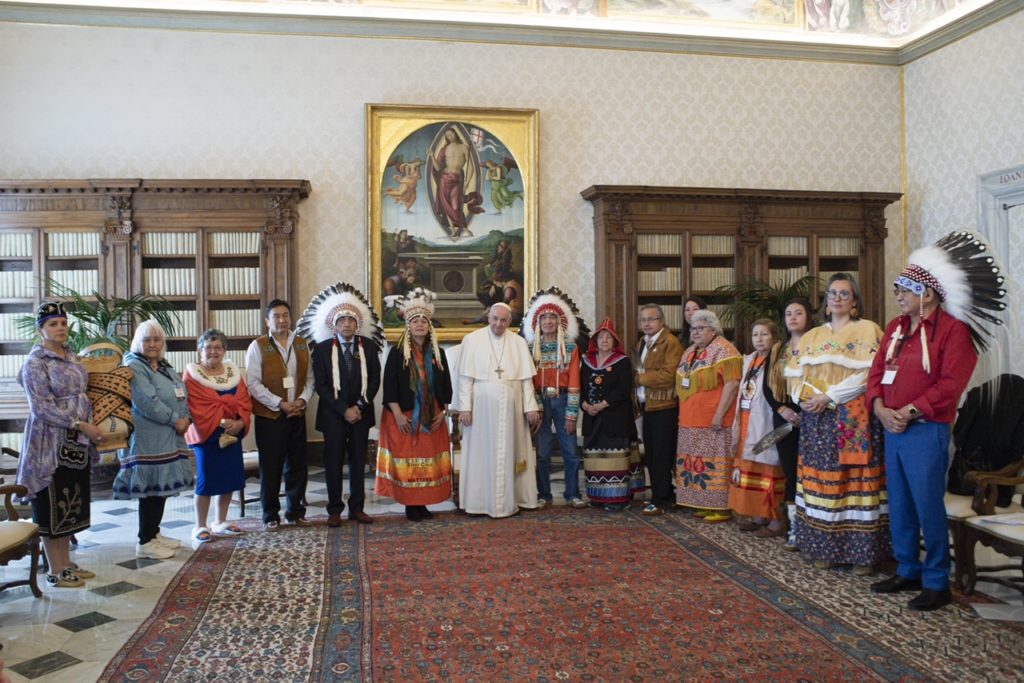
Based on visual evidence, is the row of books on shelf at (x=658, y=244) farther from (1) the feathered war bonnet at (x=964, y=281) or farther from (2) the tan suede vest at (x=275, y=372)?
(1) the feathered war bonnet at (x=964, y=281)

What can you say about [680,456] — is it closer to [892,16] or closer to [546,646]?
[546,646]

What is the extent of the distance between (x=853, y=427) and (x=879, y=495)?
38cm

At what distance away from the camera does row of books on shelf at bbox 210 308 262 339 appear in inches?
293

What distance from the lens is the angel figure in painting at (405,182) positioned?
790cm

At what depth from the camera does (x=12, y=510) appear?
386cm

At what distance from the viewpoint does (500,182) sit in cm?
805

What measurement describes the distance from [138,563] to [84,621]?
3.10 ft

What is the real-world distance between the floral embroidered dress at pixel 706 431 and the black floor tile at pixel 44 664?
3.80m

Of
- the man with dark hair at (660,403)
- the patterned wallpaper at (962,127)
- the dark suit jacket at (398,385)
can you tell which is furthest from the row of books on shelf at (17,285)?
the patterned wallpaper at (962,127)

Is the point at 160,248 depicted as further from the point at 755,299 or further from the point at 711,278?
the point at 755,299

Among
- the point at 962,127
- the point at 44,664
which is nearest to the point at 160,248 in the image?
the point at 44,664

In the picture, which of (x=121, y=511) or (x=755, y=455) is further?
(x=121, y=511)

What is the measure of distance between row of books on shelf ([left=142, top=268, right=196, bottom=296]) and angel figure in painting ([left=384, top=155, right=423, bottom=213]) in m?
2.01

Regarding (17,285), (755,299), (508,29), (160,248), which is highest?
(508,29)
